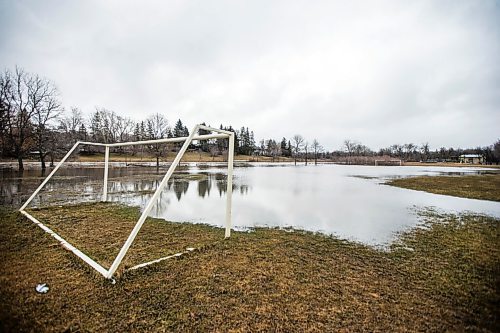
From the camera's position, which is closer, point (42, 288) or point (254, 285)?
point (42, 288)

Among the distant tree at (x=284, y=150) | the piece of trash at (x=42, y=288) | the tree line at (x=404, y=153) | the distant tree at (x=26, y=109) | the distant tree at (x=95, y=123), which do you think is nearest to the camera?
the piece of trash at (x=42, y=288)

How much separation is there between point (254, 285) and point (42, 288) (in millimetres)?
2820

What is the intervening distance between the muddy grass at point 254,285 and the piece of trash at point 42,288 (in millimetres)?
61

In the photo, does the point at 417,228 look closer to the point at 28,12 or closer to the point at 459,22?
the point at 459,22

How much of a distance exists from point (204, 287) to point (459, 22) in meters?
14.9

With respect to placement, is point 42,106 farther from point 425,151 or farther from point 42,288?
point 425,151

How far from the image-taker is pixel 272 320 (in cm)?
259

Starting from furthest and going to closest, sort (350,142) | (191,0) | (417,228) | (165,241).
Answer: (350,142) → (191,0) → (417,228) → (165,241)

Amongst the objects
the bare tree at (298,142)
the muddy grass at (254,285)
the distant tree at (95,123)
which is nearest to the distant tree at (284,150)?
the bare tree at (298,142)

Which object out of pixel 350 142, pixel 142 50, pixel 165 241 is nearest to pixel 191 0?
pixel 142 50

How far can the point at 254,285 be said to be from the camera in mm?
3367

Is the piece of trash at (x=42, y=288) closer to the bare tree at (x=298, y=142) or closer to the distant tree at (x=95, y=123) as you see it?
the distant tree at (x=95, y=123)

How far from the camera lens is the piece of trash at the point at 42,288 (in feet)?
9.91

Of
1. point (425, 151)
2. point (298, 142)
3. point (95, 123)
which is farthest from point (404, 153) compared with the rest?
point (95, 123)
